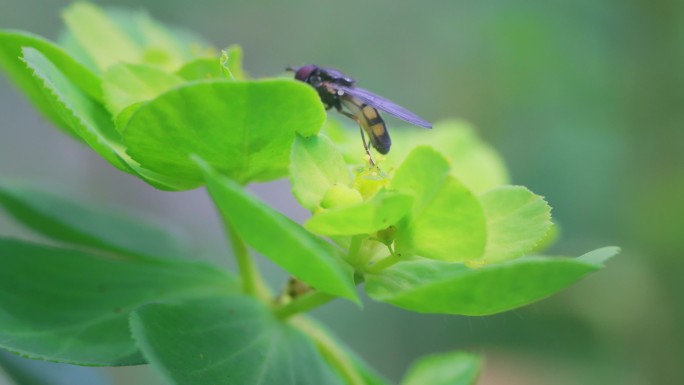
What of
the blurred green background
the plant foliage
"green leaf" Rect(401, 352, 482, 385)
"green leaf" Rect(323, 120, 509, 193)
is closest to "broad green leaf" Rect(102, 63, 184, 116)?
the plant foliage

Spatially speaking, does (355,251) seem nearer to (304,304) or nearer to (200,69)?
(304,304)

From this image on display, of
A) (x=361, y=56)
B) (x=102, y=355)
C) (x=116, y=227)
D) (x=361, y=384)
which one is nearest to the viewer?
(x=102, y=355)

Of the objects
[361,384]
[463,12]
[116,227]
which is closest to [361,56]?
[463,12]

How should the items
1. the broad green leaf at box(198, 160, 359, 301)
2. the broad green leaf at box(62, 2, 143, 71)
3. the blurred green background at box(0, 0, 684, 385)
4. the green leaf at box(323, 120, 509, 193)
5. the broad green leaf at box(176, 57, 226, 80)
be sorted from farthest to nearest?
the blurred green background at box(0, 0, 684, 385) < the green leaf at box(323, 120, 509, 193) < the broad green leaf at box(62, 2, 143, 71) < the broad green leaf at box(176, 57, 226, 80) < the broad green leaf at box(198, 160, 359, 301)

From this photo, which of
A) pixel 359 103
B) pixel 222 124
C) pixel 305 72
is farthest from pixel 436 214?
pixel 305 72

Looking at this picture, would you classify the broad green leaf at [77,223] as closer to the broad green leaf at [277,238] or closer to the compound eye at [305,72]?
the compound eye at [305,72]

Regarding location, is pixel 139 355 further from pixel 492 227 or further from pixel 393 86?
pixel 393 86

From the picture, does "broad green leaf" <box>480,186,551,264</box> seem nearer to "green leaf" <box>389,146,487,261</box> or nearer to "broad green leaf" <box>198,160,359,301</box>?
"green leaf" <box>389,146,487,261</box>
